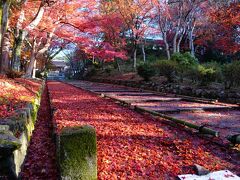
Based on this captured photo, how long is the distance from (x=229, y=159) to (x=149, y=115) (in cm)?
343

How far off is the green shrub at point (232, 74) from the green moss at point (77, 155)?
9271 mm

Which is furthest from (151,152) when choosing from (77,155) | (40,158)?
(40,158)

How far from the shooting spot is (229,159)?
3797 mm

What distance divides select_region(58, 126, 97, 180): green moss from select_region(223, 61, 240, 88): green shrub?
9.27 metres

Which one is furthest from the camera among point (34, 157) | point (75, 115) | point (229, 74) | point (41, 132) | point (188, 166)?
point (229, 74)

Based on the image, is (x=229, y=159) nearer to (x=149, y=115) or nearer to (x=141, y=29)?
(x=149, y=115)

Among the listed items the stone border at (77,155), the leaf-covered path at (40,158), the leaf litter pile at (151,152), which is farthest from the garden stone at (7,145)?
the leaf litter pile at (151,152)

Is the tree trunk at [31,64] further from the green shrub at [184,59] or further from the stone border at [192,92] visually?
the green shrub at [184,59]

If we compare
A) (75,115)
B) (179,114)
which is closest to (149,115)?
(179,114)

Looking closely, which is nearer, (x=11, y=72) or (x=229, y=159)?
(x=229, y=159)

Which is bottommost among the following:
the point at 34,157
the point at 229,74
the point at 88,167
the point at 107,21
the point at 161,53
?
the point at 34,157

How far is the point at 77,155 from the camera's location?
9.29ft

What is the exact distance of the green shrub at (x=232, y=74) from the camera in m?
10.6

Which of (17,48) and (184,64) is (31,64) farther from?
(184,64)
